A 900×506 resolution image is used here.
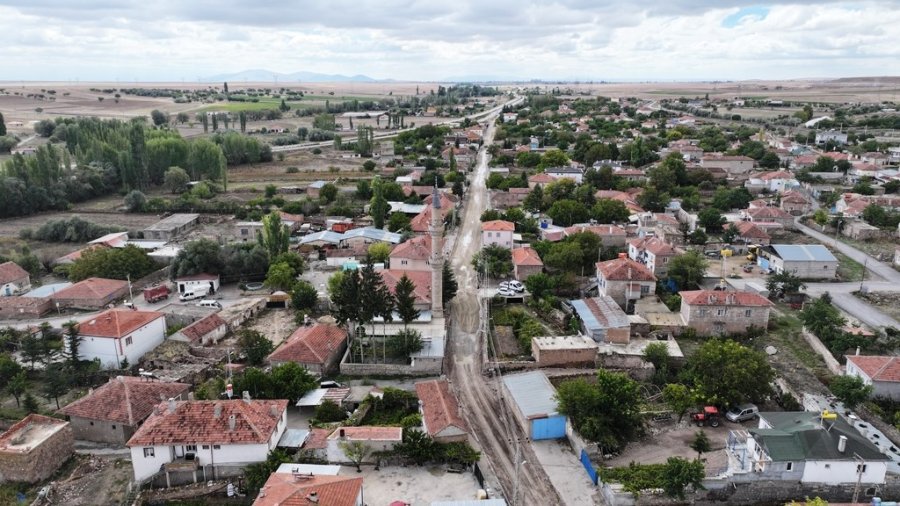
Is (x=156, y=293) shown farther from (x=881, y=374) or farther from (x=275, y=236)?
(x=881, y=374)

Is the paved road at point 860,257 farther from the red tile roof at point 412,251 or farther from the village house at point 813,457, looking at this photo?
the red tile roof at point 412,251

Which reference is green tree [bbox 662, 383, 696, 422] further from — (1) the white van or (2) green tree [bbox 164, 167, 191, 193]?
(2) green tree [bbox 164, 167, 191, 193]

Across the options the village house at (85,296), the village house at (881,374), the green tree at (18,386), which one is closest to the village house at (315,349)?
the green tree at (18,386)

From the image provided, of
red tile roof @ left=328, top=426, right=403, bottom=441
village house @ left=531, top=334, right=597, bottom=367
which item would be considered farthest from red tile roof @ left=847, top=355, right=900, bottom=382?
red tile roof @ left=328, top=426, right=403, bottom=441

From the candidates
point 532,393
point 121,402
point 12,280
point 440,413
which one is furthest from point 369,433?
point 12,280

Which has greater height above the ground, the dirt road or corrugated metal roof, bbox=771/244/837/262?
corrugated metal roof, bbox=771/244/837/262
